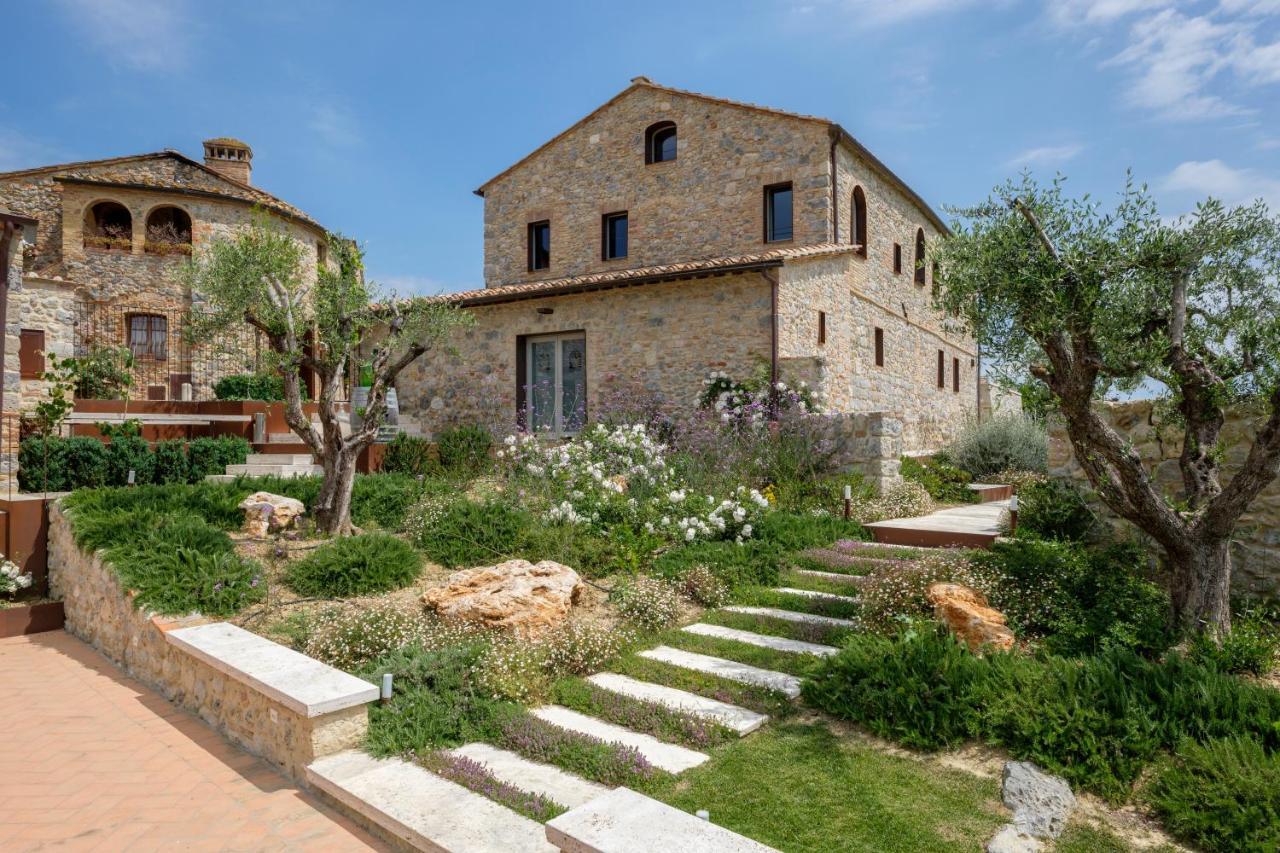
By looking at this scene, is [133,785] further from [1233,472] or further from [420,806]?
[1233,472]

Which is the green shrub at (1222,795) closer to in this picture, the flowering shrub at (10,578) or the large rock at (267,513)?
the large rock at (267,513)

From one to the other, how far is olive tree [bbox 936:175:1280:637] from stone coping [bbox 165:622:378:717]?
501cm

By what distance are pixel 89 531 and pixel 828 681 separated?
294 inches

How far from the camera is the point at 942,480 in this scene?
1332cm

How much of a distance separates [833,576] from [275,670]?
4911 millimetres

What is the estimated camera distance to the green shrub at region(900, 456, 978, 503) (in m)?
12.5

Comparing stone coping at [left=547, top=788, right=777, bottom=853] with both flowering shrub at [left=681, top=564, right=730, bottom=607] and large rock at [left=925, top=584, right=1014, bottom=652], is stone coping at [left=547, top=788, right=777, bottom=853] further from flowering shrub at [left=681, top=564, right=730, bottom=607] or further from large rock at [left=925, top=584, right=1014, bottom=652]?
flowering shrub at [left=681, top=564, right=730, bottom=607]

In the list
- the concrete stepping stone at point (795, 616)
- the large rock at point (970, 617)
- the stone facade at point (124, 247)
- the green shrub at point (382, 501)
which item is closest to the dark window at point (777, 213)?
the green shrub at point (382, 501)

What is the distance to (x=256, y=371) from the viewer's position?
18.7m

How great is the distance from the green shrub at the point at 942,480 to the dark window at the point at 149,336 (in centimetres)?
2073

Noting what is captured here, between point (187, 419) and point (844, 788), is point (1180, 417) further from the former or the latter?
point (187, 419)

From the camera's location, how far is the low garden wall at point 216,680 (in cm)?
426

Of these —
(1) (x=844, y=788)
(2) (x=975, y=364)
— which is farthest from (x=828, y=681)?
(2) (x=975, y=364)

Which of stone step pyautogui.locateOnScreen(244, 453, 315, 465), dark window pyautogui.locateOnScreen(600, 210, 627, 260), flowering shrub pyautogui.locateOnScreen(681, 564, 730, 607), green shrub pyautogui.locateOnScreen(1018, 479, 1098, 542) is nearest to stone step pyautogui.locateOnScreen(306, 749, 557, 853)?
flowering shrub pyautogui.locateOnScreen(681, 564, 730, 607)
